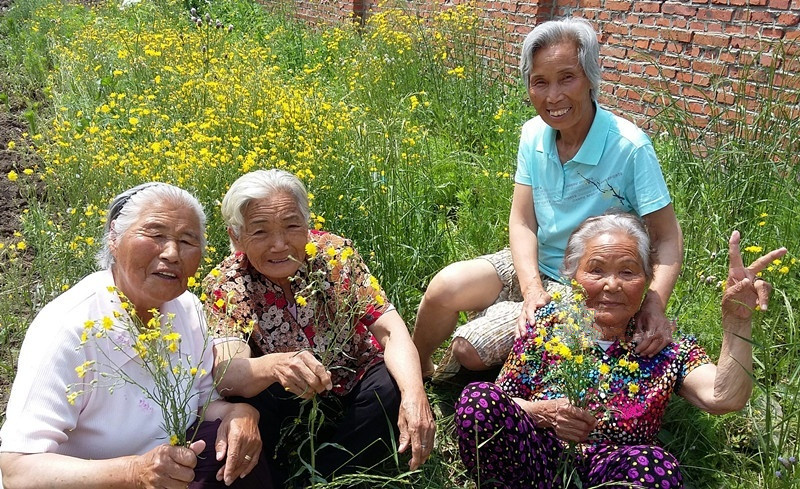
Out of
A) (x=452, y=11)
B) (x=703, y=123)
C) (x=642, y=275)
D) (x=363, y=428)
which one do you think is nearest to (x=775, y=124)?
(x=703, y=123)

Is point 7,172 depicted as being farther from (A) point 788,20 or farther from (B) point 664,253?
(A) point 788,20

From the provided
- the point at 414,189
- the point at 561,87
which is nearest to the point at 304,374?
the point at 561,87

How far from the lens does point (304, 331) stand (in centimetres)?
273

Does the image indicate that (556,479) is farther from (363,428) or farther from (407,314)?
(407,314)

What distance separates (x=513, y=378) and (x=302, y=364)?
787mm

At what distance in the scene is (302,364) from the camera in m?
2.18

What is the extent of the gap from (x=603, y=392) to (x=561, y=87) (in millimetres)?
1209

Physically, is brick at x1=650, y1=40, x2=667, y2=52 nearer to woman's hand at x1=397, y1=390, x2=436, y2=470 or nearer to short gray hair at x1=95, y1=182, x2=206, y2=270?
woman's hand at x1=397, y1=390, x2=436, y2=470

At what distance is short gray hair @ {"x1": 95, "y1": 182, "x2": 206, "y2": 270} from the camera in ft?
7.52

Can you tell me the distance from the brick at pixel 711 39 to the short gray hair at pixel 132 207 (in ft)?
12.2

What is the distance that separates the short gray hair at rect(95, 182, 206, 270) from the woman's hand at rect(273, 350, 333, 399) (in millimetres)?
484

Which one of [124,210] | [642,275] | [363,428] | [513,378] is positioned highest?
[124,210]

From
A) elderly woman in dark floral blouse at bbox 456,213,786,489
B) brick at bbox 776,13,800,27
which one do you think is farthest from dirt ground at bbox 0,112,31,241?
brick at bbox 776,13,800,27

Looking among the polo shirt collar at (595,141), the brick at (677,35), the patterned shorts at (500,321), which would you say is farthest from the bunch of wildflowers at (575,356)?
the brick at (677,35)
